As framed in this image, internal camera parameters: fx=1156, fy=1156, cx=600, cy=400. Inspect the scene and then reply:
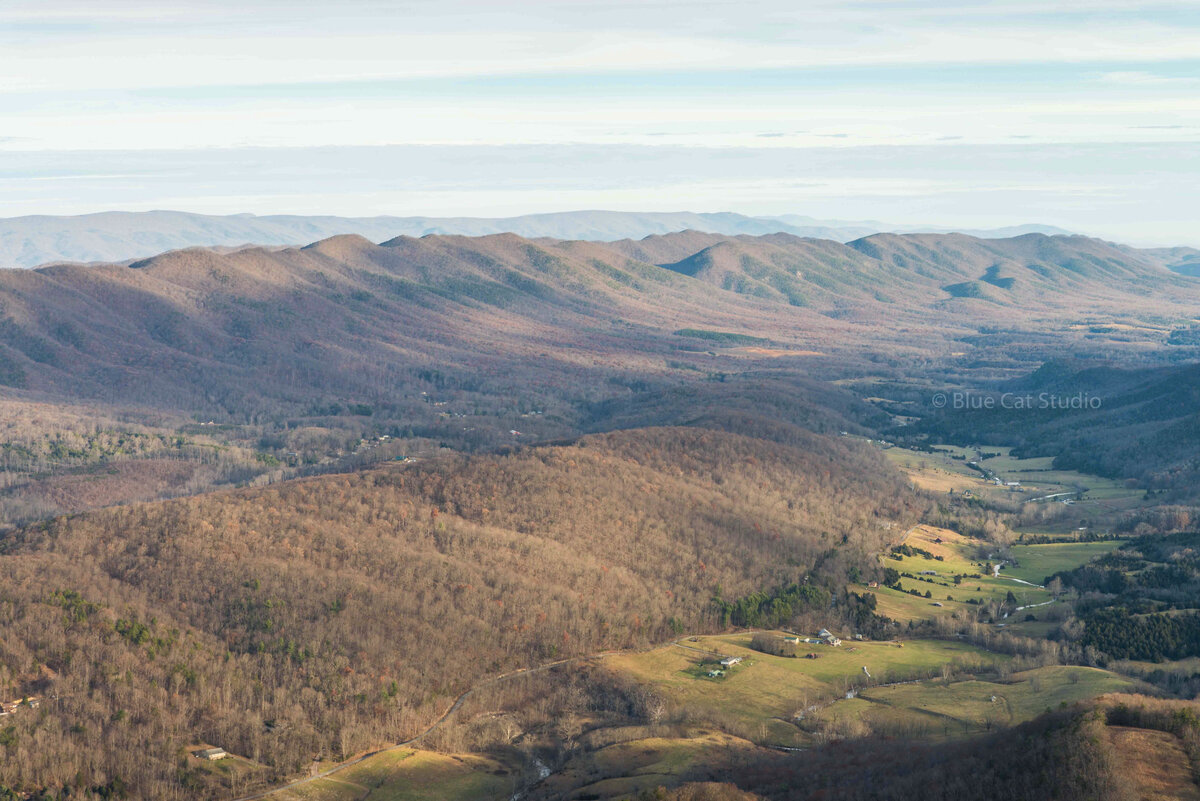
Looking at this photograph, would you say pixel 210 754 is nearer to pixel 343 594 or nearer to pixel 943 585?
pixel 343 594

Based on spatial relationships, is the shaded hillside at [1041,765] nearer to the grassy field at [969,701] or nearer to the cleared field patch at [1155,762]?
the cleared field patch at [1155,762]

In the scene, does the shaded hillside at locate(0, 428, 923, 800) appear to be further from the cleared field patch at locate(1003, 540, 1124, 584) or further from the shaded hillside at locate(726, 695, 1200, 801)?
the shaded hillside at locate(726, 695, 1200, 801)

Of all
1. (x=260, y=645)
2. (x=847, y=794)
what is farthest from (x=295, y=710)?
(x=847, y=794)

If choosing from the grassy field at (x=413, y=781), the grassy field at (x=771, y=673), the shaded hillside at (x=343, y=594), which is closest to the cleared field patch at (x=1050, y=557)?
the shaded hillside at (x=343, y=594)

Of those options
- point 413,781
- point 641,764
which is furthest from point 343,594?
point 641,764

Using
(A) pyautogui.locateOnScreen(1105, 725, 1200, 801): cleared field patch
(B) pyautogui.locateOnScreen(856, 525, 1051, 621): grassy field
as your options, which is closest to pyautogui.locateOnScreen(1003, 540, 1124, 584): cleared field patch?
(B) pyautogui.locateOnScreen(856, 525, 1051, 621): grassy field

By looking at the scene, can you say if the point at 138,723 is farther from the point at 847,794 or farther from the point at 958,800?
the point at 958,800
